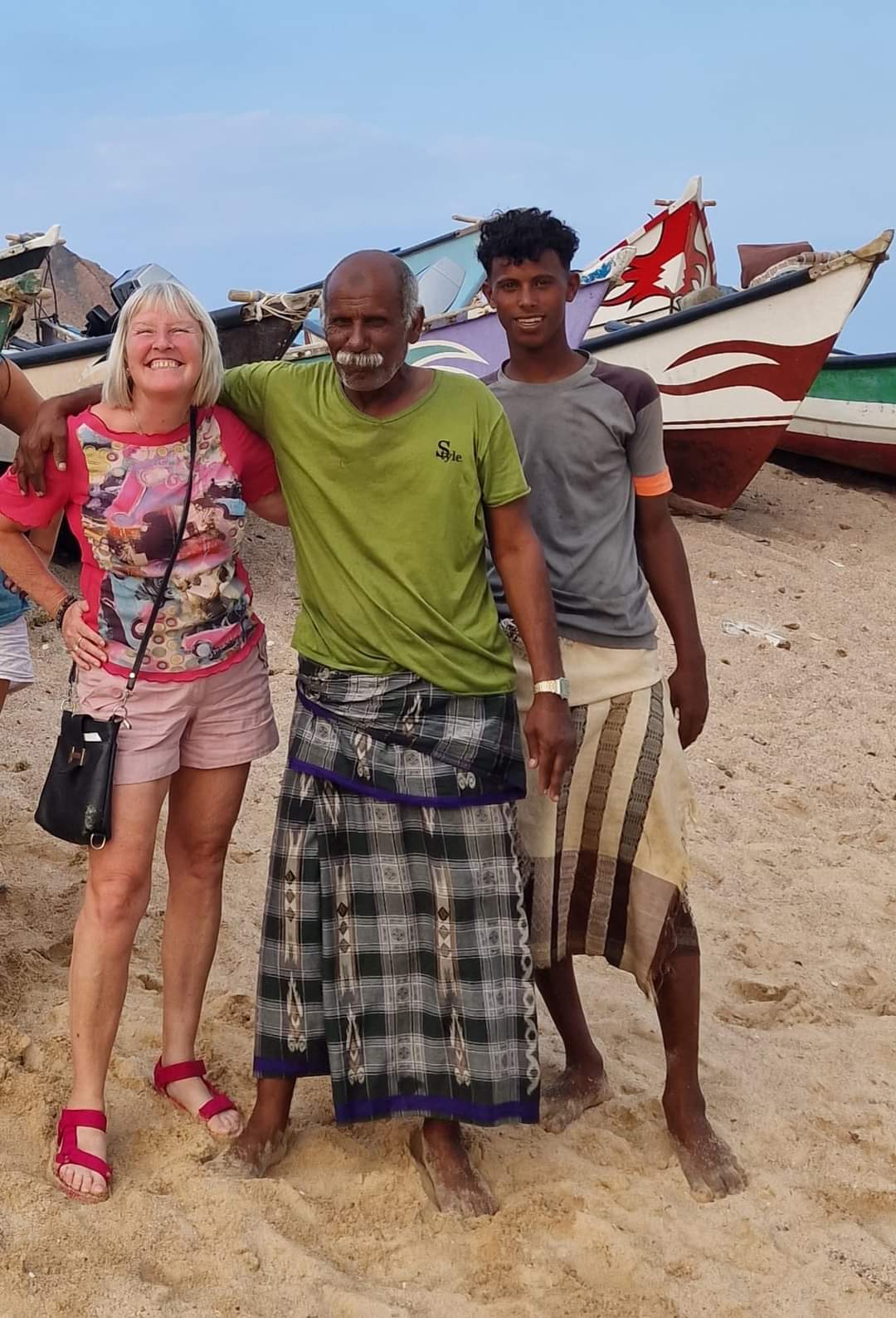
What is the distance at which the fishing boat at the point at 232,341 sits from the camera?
6176 millimetres

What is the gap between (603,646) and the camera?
240cm

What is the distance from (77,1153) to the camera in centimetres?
→ 223

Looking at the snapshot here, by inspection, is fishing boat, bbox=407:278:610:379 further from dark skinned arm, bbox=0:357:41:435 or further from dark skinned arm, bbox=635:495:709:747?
dark skinned arm, bbox=635:495:709:747

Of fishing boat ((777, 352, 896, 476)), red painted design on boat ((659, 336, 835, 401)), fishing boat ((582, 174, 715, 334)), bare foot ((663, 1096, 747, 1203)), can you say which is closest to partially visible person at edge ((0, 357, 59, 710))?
bare foot ((663, 1096, 747, 1203))

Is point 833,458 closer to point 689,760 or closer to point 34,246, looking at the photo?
point 689,760

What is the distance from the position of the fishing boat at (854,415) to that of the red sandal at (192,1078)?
944 cm

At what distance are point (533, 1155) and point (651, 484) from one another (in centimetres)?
139

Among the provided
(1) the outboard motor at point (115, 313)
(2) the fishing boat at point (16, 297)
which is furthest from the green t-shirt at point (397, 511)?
(1) the outboard motor at point (115, 313)

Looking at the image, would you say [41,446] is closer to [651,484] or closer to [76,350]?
[651,484]

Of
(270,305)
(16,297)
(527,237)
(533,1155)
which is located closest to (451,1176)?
(533,1155)

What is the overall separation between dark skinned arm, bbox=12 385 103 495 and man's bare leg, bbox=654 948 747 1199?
4.90ft

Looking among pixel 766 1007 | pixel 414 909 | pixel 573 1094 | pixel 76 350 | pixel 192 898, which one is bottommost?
pixel 766 1007

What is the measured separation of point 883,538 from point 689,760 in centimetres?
470

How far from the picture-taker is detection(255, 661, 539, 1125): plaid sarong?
221 cm
